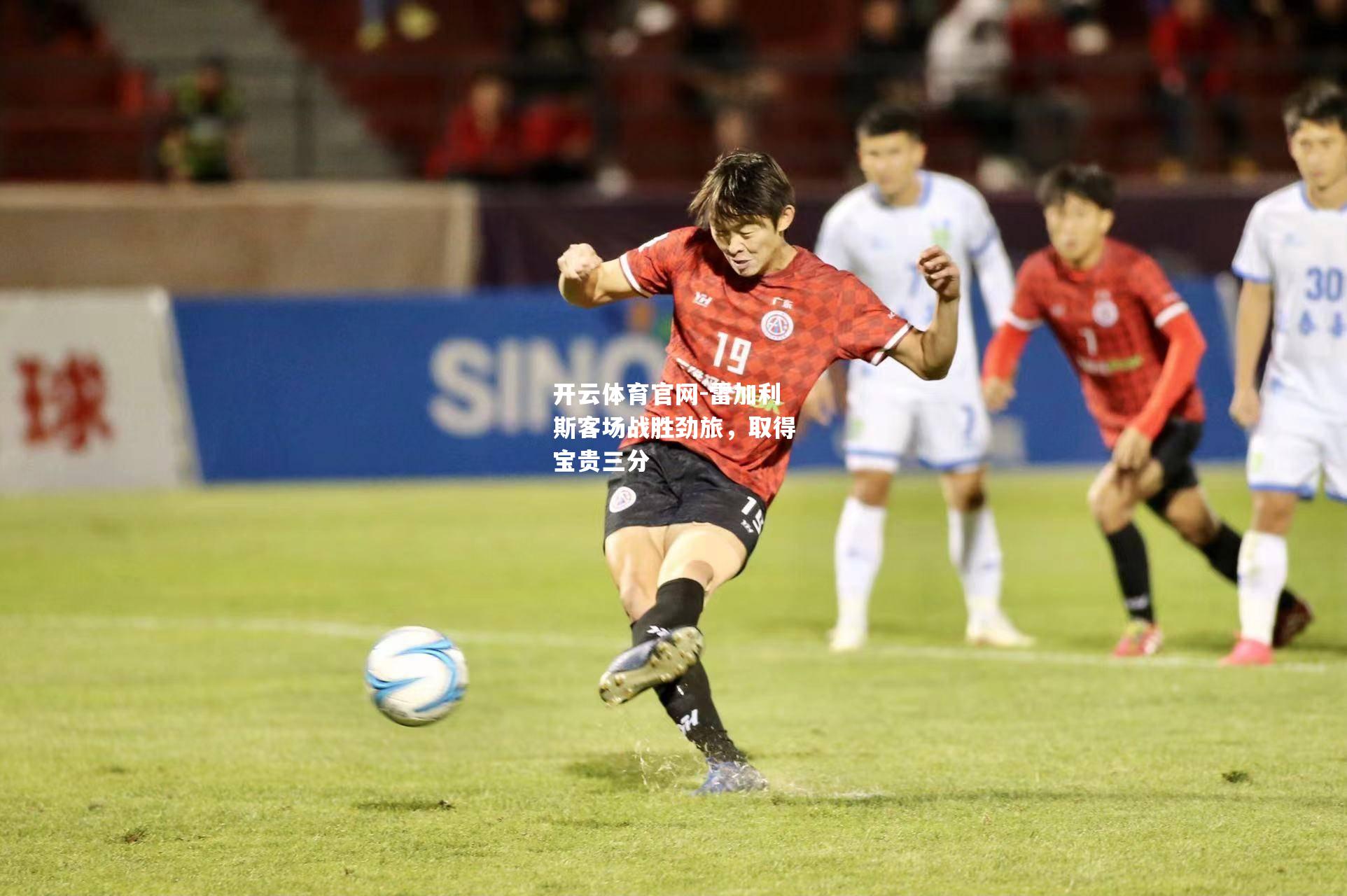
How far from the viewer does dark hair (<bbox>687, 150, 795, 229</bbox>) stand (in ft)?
18.7

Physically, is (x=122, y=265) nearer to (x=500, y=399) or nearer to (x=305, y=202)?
(x=305, y=202)

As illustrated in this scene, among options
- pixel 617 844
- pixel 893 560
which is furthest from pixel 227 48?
pixel 617 844

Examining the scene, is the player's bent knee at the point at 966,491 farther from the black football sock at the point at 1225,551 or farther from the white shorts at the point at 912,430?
the black football sock at the point at 1225,551

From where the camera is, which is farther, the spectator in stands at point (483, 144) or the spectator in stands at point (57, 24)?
the spectator in stands at point (57, 24)

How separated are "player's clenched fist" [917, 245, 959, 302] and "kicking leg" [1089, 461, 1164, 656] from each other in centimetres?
314

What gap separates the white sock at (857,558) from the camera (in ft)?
29.3

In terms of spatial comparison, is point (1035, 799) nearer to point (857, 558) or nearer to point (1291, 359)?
point (1291, 359)

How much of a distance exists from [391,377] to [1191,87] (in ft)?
28.6

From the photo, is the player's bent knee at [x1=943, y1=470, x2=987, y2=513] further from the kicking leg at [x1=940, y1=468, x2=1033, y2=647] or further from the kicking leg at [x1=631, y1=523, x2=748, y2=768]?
the kicking leg at [x1=631, y1=523, x2=748, y2=768]

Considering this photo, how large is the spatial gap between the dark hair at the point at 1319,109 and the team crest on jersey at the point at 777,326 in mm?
2724

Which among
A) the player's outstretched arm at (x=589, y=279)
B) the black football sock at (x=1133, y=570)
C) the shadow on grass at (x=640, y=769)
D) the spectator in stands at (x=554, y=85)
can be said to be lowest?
the shadow on grass at (x=640, y=769)

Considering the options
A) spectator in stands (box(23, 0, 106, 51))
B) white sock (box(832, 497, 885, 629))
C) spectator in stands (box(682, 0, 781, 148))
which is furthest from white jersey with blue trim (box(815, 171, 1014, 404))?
spectator in stands (box(23, 0, 106, 51))

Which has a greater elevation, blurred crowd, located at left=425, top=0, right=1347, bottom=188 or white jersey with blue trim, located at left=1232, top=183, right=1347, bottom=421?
blurred crowd, located at left=425, top=0, right=1347, bottom=188

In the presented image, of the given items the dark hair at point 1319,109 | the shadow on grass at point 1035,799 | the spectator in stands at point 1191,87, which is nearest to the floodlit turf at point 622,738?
the shadow on grass at point 1035,799
